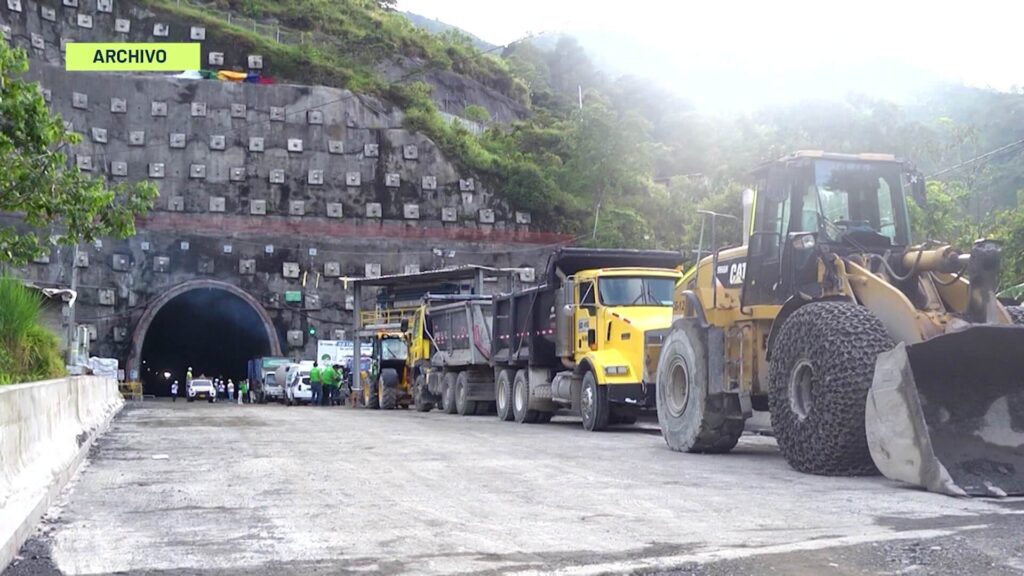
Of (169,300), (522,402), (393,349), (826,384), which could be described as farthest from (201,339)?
(826,384)

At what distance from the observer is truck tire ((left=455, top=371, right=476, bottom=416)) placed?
2617 centimetres

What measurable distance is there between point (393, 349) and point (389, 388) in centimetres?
147

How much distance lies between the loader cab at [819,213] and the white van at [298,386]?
1324 inches

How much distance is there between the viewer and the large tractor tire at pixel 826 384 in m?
10.1

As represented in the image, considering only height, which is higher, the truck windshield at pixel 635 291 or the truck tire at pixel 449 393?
the truck windshield at pixel 635 291

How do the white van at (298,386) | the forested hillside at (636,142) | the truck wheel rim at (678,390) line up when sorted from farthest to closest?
the white van at (298,386) → the forested hillside at (636,142) → the truck wheel rim at (678,390)

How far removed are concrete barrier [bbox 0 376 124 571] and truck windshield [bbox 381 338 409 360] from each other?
66.9 ft

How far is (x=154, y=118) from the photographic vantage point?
2109 inches

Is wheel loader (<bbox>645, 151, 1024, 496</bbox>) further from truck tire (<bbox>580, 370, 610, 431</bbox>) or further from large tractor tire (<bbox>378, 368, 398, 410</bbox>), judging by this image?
large tractor tire (<bbox>378, 368, 398, 410</bbox>)

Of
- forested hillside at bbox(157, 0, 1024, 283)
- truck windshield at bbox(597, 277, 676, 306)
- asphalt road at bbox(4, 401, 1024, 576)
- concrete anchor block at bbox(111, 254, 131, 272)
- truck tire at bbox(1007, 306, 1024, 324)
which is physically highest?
forested hillside at bbox(157, 0, 1024, 283)

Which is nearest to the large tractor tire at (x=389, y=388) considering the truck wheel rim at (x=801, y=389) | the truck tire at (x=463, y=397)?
the truck tire at (x=463, y=397)

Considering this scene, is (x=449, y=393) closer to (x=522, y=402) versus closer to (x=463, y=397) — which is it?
(x=463, y=397)

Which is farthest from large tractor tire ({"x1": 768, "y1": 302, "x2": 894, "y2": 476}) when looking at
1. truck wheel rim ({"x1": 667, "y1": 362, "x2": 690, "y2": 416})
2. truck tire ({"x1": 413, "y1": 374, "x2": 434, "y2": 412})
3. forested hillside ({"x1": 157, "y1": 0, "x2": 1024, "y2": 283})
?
truck tire ({"x1": 413, "y1": 374, "x2": 434, "y2": 412})

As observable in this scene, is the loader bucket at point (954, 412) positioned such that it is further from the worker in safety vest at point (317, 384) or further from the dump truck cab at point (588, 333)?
the worker in safety vest at point (317, 384)
